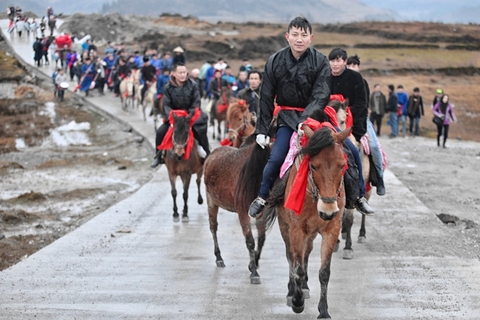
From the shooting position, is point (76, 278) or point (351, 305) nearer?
point (351, 305)

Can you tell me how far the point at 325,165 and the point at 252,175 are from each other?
181 cm

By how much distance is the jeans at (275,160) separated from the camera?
283 inches

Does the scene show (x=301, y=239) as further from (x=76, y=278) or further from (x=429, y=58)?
(x=429, y=58)

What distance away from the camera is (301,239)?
683 cm

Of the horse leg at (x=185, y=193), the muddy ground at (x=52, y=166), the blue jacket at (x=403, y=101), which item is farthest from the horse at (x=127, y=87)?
the horse leg at (x=185, y=193)

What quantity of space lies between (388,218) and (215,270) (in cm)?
417

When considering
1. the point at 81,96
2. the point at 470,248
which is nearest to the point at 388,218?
the point at 470,248

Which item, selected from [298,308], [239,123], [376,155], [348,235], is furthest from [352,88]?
[239,123]

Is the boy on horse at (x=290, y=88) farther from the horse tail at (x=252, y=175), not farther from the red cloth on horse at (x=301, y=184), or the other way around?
the red cloth on horse at (x=301, y=184)

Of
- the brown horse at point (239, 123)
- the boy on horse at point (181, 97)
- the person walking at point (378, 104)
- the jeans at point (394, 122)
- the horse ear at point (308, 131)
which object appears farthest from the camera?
the jeans at point (394, 122)

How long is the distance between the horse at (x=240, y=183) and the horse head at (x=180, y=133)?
247cm

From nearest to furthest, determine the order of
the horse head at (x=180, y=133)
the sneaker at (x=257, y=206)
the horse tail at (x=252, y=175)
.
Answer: the sneaker at (x=257, y=206)
the horse tail at (x=252, y=175)
the horse head at (x=180, y=133)

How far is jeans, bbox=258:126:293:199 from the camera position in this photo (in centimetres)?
718

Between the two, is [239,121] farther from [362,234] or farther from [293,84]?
[293,84]
